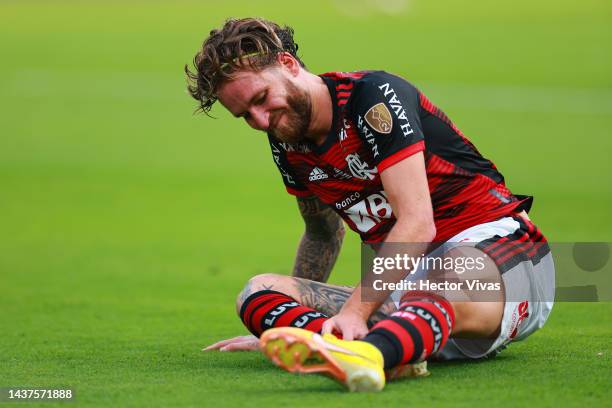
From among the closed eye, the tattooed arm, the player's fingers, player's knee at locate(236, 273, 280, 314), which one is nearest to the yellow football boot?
the player's fingers

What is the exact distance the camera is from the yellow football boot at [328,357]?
375 cm

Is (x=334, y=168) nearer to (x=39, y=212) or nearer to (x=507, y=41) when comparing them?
(x=39, y=212)

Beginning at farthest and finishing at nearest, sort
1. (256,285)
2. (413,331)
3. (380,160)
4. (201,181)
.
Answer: (201,181)
(256,285)
(380,160)
(413,331)

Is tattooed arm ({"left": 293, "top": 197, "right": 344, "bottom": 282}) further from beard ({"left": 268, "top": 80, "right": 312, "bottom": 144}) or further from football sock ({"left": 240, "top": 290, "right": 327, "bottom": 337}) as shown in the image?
beard ({"left": 268, "top": 80, "right": 312, "bottom": 144})

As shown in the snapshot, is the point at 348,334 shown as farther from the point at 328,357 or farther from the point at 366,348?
the point at 328,357

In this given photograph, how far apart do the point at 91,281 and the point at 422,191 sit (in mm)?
4134

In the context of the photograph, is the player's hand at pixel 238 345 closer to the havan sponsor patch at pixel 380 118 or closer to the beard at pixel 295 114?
the beard at pixel 295 114

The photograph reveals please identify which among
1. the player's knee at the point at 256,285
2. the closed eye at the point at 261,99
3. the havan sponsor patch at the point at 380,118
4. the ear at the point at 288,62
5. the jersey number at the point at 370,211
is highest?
the ear at the point at 288,62

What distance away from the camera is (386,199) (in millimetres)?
4695

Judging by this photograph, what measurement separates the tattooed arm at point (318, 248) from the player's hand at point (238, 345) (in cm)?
49

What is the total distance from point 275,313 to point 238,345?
63 cm

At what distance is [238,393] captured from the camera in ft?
12.8

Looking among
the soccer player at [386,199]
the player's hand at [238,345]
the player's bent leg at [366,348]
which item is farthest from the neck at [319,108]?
the player's hand at [238,345]

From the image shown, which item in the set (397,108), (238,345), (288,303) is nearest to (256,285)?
(288,303)
